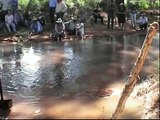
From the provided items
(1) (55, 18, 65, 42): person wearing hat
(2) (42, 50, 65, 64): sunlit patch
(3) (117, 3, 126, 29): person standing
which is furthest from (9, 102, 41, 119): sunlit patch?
(3) (117, 3, 126, 29): person standing

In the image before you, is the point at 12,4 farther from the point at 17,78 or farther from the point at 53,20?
the point at 17,78

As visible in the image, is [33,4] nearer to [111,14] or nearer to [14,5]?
[14,5]

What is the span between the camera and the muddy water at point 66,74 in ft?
28.4

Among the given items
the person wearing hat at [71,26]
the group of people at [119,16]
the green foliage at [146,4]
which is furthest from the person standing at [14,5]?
the green foliage at [146,4]

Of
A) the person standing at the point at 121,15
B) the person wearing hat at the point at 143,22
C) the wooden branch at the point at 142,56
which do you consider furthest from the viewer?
the person standing at the point at 121,15

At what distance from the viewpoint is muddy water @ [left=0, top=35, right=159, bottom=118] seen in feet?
28.4

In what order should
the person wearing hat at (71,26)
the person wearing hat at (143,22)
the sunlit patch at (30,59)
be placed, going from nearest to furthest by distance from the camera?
the sunlit patch at (30,59) < the person wearing hat at (71,26) < the person wearing hat at (143,22)

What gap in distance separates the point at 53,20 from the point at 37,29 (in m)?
1.16

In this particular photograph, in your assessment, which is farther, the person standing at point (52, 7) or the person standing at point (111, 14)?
the person standing at point (111, 14)

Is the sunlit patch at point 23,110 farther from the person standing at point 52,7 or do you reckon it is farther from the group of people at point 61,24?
the person standing at point 52,7

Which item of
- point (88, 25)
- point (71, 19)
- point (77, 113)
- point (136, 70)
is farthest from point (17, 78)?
point (88, 25)

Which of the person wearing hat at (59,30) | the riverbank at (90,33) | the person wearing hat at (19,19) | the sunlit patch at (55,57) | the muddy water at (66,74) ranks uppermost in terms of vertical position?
the person wearing hat at (19,19)

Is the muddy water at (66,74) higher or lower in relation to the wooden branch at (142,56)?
lower

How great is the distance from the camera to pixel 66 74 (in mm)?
11586
